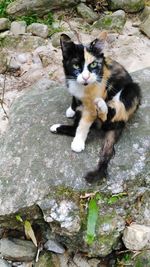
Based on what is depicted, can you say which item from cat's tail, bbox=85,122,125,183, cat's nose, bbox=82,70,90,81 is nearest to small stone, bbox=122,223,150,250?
cat's tail, bbox=85,122,125,183

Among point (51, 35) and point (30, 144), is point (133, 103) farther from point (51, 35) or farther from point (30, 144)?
point (51, 35)

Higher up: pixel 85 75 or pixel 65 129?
pixel 85 75

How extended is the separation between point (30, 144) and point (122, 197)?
0.85 meters

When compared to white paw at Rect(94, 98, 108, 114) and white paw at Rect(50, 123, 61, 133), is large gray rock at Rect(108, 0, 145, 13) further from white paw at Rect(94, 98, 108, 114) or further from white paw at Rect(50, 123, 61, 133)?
white paw at Rect(94, 98, 108, 114)

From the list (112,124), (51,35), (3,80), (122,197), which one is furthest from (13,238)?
(51,35)

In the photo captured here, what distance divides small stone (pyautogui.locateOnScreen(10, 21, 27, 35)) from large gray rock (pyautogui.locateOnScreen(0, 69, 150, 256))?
99.8 inches

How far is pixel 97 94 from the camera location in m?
3.49

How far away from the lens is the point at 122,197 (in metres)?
3.74

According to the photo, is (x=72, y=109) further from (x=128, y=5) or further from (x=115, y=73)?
(x=128, y=5)

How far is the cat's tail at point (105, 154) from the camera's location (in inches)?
144

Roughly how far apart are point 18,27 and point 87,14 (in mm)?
949

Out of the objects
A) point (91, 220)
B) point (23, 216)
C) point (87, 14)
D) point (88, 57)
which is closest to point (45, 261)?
point (23, 216)

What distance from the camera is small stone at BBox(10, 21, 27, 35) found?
244 inches

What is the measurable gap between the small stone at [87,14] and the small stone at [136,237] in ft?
11.6
